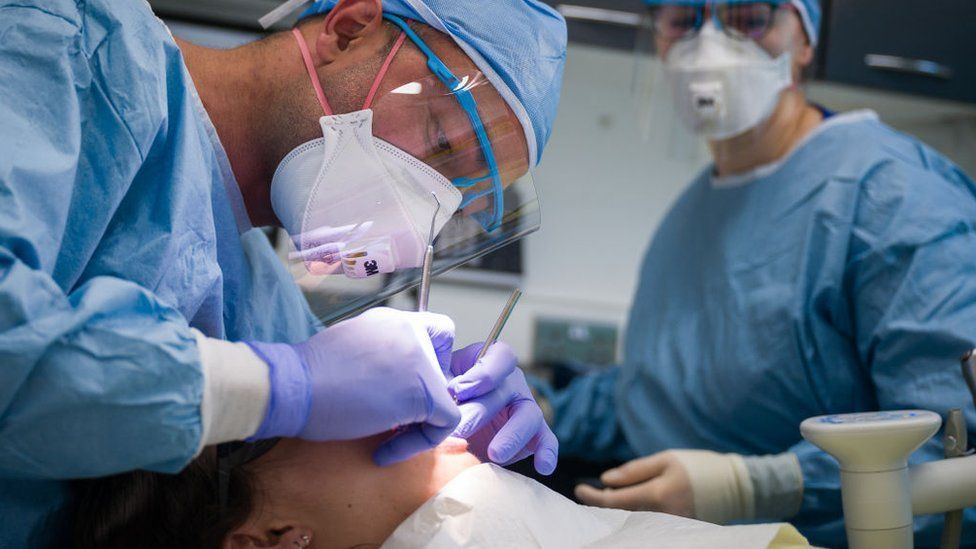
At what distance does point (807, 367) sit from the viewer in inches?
70.1

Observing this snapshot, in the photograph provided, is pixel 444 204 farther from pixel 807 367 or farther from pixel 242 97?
pixel 807 367

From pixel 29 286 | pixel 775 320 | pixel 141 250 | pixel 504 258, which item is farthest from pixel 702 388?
pixel 29 286

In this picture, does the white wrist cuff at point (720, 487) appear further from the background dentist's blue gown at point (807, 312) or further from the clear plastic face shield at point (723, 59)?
the clear plastic face shield at point (723, 59)

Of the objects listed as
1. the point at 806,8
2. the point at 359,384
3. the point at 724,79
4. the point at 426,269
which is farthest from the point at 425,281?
the point at 806,8

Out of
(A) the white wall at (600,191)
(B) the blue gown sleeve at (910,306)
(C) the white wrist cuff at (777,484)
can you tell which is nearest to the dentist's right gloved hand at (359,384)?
(C) the white wrist cuff at (777,484)

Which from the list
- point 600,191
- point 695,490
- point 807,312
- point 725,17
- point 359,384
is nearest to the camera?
point 359,384

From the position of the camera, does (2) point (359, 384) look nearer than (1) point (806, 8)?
Yes

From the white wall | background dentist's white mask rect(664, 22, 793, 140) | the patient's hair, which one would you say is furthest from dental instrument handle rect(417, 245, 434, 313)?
the white wall

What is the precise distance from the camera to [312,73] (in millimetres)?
1221

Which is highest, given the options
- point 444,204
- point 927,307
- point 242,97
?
point 242,97

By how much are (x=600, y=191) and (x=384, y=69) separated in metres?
1.76

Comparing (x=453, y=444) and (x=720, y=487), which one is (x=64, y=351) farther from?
(x=720, y=487)

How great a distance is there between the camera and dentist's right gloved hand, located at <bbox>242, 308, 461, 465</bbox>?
0.92m

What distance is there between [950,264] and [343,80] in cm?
113
